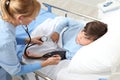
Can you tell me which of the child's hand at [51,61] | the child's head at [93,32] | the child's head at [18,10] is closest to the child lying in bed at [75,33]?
the child's head at [93,32]

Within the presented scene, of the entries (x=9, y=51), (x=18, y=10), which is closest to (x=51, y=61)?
(x=9, y=51)

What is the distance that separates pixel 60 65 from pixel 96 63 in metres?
0.31

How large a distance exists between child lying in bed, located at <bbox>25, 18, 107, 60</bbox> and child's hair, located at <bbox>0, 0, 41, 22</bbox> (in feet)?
1.36

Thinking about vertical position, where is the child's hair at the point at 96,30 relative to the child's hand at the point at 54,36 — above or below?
above

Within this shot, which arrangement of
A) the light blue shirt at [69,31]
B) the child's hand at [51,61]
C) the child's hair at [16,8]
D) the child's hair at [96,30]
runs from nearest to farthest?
the child's hair at [16,8] < the child's hand at [51,61] < the child's hair at [96,30] < the light blue shirt at [69,31]

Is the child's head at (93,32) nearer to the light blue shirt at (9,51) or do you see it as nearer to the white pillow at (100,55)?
the white pillow at (100,55)

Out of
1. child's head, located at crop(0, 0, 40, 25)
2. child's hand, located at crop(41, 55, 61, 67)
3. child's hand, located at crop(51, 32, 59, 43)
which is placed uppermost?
child's head, located at crop(0, 0, 40, 25)

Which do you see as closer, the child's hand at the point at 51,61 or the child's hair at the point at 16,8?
the child's hair at the point at 16,8

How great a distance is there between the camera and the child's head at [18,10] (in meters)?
1.40

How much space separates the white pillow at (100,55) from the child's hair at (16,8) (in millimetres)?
414

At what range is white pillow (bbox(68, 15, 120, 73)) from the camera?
4.75ft

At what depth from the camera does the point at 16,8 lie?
4.60 feet

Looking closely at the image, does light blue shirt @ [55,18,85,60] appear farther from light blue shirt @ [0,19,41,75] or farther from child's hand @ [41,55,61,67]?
light blue shirt @ [0,19,41,75]

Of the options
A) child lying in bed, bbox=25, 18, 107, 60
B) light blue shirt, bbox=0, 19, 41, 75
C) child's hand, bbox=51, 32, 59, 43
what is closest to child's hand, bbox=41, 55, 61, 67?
light blue shirt, bbox=0, 19, 41, 75
